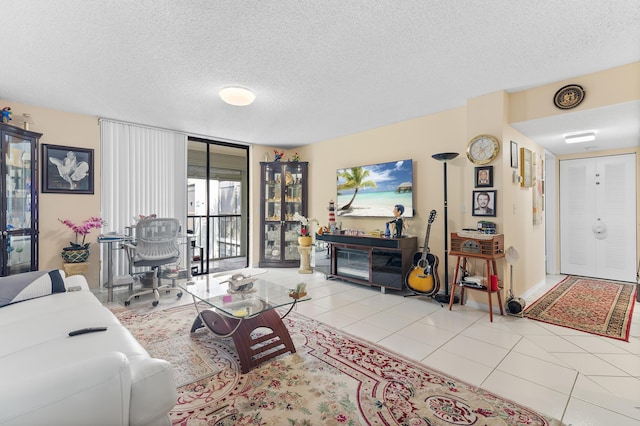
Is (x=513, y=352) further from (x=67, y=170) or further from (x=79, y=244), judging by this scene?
(x=67, y=170)

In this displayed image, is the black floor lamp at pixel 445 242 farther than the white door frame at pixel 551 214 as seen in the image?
No

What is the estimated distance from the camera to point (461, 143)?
3842 millimetres

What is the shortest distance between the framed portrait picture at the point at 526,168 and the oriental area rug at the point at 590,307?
A: 150 centimetres

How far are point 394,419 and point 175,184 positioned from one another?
15.2 feet

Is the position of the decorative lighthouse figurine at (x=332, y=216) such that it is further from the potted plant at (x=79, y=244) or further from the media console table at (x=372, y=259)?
the potted plant at (x=79, y=244)

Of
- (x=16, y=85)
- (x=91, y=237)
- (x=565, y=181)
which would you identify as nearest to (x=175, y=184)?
(x=91, y=237)

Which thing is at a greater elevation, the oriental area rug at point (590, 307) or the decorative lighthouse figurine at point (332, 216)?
the decorative lighthouse figurine at point (332, 216)

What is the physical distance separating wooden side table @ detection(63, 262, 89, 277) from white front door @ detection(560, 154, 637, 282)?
24.2 ft

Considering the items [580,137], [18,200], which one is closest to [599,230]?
[580,137]

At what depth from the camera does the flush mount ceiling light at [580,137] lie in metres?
3.80

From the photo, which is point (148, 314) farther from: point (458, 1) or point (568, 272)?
point (568, 272)

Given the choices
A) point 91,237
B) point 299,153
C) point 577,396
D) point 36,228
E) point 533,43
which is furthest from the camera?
point 299,153

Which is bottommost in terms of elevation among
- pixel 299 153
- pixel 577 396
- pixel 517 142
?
pixel 577 396

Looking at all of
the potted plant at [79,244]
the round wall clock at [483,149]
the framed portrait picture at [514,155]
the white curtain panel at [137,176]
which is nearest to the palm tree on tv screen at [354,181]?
the round wall clock at [483,149]
